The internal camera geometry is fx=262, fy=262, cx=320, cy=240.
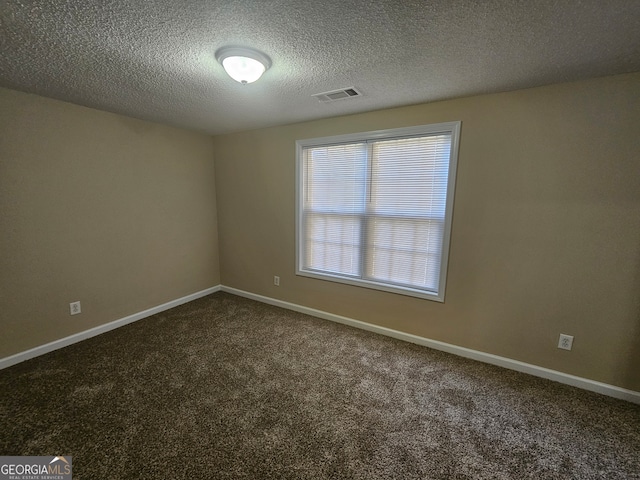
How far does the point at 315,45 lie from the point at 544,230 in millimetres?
2156

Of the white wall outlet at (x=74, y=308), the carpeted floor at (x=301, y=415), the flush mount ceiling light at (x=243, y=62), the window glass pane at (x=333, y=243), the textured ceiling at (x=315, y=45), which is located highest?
the textured ceiling at (x=315, y=45)

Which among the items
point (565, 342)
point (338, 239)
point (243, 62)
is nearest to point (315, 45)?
point (243, 62)

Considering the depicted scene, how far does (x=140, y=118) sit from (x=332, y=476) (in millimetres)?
3676

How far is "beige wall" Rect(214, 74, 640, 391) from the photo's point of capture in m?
1.83

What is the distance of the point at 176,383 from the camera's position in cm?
204

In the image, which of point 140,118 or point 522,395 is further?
point 140,118

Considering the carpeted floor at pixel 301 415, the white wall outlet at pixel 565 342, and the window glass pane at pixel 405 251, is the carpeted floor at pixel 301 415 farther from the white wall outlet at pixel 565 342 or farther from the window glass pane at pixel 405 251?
the window glass pane at pixel 405 251

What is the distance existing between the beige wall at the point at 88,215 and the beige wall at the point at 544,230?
2.25 meters

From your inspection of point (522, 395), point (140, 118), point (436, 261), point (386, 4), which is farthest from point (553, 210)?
point (140, 118)

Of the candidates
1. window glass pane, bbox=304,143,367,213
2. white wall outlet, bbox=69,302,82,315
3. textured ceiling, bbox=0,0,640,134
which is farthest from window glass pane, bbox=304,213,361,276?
white wall outlet, bbox=69,302,82,315

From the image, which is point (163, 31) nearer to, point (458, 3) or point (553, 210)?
point (458, 3)

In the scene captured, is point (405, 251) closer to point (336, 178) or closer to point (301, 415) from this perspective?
point (336, 178)

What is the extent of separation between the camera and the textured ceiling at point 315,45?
1236 millimetres

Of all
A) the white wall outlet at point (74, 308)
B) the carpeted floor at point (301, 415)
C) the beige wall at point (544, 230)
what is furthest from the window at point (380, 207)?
the white wall outlet at point (74, 308)
